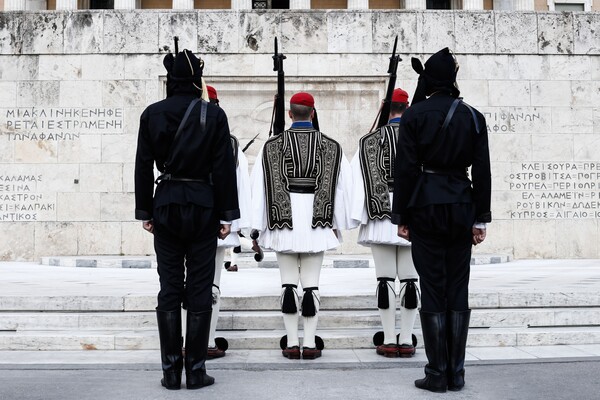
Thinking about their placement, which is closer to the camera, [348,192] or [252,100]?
[348,192]

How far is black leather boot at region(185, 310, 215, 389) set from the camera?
4.58 metres

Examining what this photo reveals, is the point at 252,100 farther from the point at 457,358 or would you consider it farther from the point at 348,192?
the point at 457,358

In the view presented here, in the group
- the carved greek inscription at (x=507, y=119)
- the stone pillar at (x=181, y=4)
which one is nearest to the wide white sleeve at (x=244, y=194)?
the carved greek inscription at (x=507, y=119)

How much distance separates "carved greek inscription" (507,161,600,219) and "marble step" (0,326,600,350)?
7.58m

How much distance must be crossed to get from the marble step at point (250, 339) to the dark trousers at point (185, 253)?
1562 millimetres

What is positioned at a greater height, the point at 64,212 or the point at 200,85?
the point at 200,85

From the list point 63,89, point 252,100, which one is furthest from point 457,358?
point 63,89

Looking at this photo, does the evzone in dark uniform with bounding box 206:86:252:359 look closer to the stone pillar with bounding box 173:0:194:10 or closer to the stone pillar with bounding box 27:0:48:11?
the stone pillar with bounding box 173:0:194:10

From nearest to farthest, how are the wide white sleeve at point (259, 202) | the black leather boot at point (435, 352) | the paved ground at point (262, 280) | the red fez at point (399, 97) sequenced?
the black leather boot at point (435, 352) → the wide white sleeve at point (259, 202) → the red fez at point (399, 97) → the paved ground at point (262, 280)

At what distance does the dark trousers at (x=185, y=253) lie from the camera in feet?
15.3

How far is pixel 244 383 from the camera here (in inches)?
183

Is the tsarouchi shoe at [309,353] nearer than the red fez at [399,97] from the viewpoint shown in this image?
Yes

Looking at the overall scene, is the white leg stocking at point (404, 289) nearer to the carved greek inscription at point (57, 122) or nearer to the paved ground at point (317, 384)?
the paved ground at point (317, 384)

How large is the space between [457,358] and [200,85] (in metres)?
2.77
